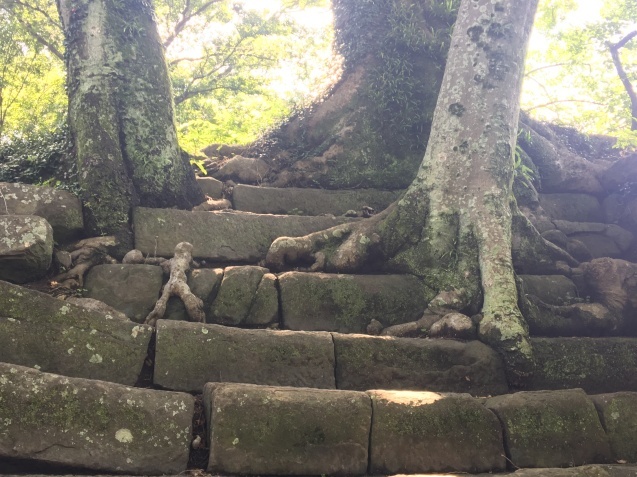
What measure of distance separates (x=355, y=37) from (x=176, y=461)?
6.52 metres

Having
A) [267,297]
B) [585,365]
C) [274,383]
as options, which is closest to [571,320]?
[585,365]

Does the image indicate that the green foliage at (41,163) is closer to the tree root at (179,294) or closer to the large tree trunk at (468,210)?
the tree root at (179,294)

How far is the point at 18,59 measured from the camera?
1290cm

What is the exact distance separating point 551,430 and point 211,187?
14.5ft

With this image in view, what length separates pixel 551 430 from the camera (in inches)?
139

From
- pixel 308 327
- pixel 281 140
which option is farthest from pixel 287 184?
pixel 308 327

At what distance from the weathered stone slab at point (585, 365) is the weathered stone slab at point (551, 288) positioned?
84 cm

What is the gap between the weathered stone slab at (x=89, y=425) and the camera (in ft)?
9.25

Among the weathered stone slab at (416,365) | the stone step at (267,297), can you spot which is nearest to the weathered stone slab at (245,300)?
the stone step at (267,297)

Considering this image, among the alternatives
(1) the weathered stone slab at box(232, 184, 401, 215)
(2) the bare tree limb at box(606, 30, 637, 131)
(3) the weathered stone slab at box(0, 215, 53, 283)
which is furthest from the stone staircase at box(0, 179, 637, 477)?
(2) the bare tree limb at box(606, 30, 637, 131)

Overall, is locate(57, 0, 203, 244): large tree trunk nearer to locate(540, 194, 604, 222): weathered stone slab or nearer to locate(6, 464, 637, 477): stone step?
locate(6, 464, 637, 477): stone step

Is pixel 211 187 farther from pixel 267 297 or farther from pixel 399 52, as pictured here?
pixel 399 52

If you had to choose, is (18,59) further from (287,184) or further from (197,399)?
(197,399)

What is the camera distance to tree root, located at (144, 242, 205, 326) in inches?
173
